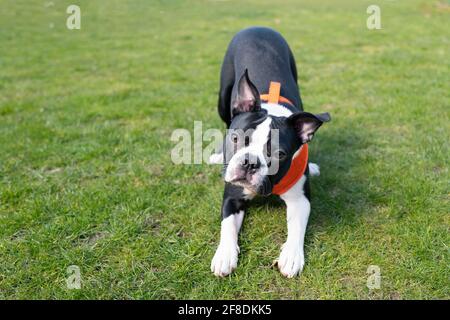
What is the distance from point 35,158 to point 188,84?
303 cm

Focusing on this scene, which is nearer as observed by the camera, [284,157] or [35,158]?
[284,157]

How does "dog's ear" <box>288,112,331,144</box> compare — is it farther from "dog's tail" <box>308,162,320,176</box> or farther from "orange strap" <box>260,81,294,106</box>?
"dog's tail" <box>308,162,320,176</box>

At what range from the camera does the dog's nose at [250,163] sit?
8.92 ft

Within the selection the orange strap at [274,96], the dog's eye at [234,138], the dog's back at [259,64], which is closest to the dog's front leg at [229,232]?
the dog's eye at [234,138]

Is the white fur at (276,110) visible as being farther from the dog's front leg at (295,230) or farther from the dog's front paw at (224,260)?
the dog's front paw at (224,260)

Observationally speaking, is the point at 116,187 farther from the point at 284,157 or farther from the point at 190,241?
the point at 284,157

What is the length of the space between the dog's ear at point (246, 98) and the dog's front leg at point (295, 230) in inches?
26.8

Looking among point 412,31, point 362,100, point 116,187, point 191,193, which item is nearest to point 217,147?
point 191,193

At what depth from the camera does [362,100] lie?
584 centimetres

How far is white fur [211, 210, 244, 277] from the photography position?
2789 millimetres

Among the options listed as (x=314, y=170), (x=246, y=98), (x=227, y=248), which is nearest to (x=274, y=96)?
(x=246, y=98)

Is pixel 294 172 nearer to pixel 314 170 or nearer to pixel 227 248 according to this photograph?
pixel 227 248

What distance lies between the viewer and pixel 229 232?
304cm

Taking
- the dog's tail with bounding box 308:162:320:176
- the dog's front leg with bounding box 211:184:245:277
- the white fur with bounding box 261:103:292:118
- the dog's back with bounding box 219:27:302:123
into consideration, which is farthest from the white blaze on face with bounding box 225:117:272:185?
the dog's tail with bounding box 308:162:320:176
